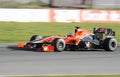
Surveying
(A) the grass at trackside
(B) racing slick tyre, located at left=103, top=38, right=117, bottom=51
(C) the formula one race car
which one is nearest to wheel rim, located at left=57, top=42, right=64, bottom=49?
(C) the formula one race car

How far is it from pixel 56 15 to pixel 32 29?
375 centimetres

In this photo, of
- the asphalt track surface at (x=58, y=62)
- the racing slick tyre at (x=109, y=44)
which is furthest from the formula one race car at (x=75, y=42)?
the asphalt track surface at (x=58, y=62)

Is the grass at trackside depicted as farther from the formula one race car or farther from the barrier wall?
the formula one race car

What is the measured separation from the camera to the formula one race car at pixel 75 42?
16.3 meters

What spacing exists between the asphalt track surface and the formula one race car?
34 cm

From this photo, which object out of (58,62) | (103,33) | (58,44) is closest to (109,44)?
(103,33)

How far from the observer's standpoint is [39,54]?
50.5ft

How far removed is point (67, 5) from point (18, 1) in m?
4.36

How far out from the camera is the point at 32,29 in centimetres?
2620

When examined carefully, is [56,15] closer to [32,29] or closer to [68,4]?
[32,29]

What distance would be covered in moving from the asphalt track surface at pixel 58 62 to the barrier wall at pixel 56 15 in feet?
37.2

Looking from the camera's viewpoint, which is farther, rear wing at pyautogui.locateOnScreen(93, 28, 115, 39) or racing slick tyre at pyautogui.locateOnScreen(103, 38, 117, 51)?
rear wing at pyautogui.locateOnScreen(93, 28, 115, 39)

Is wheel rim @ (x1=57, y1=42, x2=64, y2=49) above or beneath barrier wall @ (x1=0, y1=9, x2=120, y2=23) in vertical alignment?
beneath

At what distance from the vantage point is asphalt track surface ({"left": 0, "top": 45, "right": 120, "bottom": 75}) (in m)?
11.8
